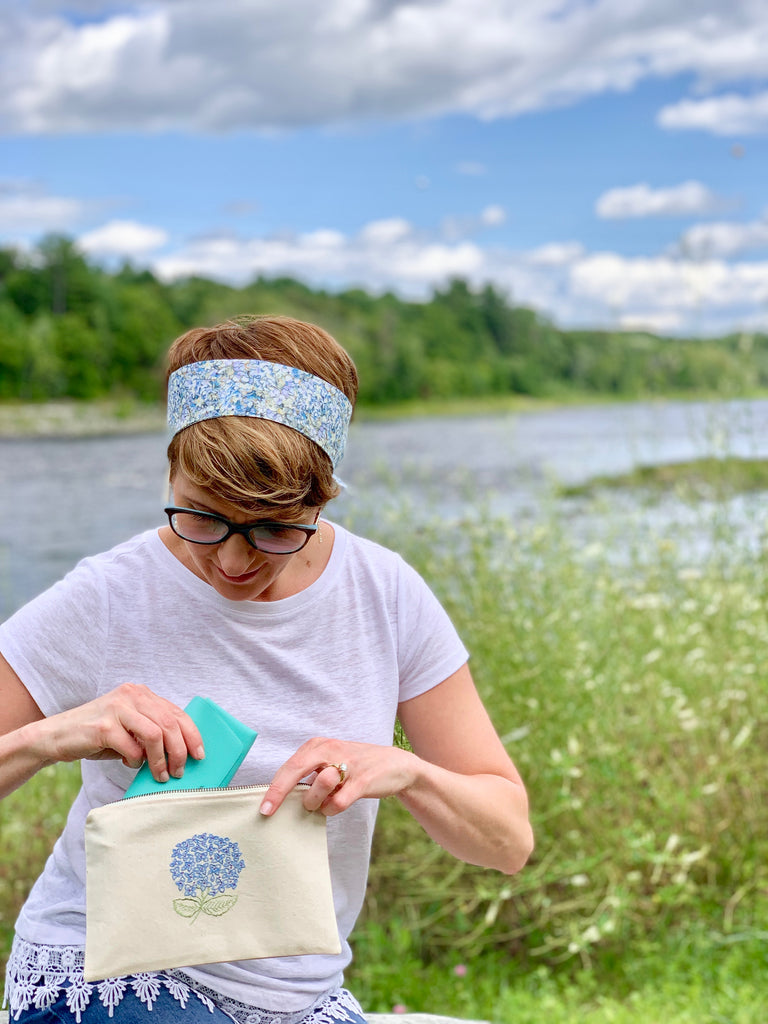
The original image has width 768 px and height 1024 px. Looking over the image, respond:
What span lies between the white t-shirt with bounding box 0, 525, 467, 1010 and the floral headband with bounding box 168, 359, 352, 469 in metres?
0.26

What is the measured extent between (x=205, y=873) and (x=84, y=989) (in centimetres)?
27

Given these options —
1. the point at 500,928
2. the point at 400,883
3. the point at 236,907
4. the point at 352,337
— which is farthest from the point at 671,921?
the point at 352,337

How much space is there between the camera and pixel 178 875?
1.33 m

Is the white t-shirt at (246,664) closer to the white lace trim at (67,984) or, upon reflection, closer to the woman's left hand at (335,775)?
the white lace trim at (67,984)

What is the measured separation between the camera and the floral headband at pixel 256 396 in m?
1.44

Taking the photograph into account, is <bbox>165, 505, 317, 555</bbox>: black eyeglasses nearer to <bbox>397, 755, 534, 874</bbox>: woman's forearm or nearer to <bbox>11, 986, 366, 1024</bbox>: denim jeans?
<bbox>397, 755, 534, 874</bbox>: woman's forearm

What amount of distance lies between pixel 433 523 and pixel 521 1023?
158cm

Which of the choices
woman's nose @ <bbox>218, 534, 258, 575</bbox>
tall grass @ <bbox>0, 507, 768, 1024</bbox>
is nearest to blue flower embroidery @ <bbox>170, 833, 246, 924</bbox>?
woman's nose @ <bbox>218, 534, 258, 575</bbox>

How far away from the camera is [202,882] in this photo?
134cm

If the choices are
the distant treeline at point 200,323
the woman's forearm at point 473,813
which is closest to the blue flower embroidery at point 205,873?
the woman's forearm at point 473,813

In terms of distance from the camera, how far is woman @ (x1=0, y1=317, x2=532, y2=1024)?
4.59 ft

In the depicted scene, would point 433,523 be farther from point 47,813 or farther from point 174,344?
point 174,344

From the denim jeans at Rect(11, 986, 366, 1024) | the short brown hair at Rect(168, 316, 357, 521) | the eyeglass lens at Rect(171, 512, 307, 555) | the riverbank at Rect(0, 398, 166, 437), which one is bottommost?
the riverbank at Rect(0, 398, 166, 437)

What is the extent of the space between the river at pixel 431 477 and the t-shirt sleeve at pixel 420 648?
0.42 m
